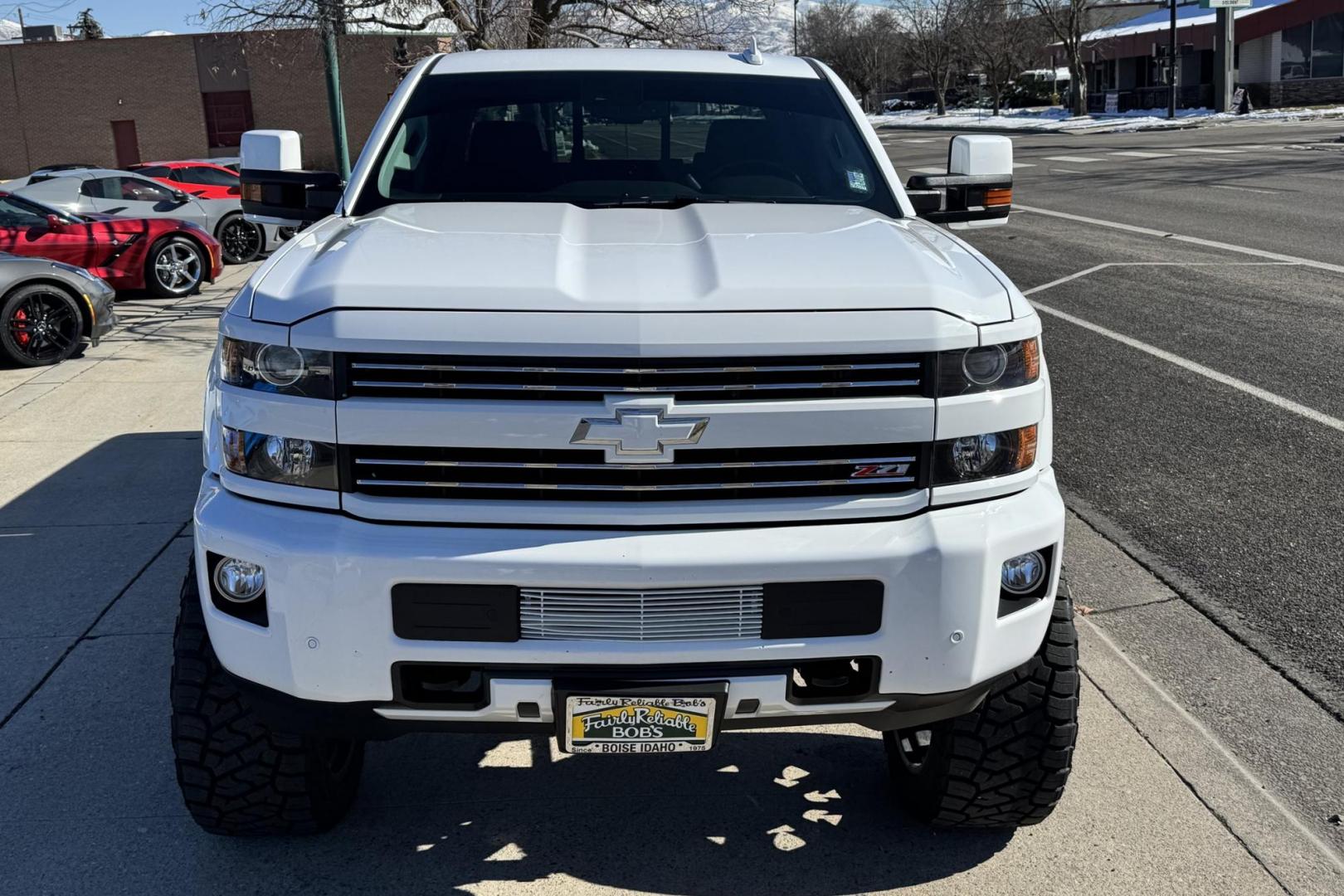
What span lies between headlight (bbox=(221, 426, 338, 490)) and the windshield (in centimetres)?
144

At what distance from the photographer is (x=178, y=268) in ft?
48.1

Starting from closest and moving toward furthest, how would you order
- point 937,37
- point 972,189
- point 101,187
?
1. point 972,189
2. point 101,187
3. point 937,37

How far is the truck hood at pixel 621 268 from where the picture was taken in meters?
2.78

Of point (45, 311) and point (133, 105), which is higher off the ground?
point (133, 105)

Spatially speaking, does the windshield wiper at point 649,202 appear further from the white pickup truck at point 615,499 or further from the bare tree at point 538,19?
the bare tree at point 538,19

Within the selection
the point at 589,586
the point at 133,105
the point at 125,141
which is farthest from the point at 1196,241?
the point at 125,141

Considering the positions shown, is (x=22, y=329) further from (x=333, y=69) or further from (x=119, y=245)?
(x=333, y=69)

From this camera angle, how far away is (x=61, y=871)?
326cm

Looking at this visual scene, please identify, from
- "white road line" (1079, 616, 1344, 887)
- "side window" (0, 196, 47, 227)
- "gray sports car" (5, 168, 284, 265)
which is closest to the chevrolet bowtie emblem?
"white road line" (1079, 616, 1344, 887)

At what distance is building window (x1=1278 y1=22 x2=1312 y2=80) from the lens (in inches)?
2125

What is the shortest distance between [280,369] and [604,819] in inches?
60.8

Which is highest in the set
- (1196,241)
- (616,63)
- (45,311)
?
(616,63)

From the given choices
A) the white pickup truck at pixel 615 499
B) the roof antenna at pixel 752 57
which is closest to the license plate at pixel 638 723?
the white pickup truck at pixel 615 499

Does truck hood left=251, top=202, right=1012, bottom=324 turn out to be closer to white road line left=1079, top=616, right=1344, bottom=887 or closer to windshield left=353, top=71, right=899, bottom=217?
windshield left=353, top=71, right=899, bottom=217
